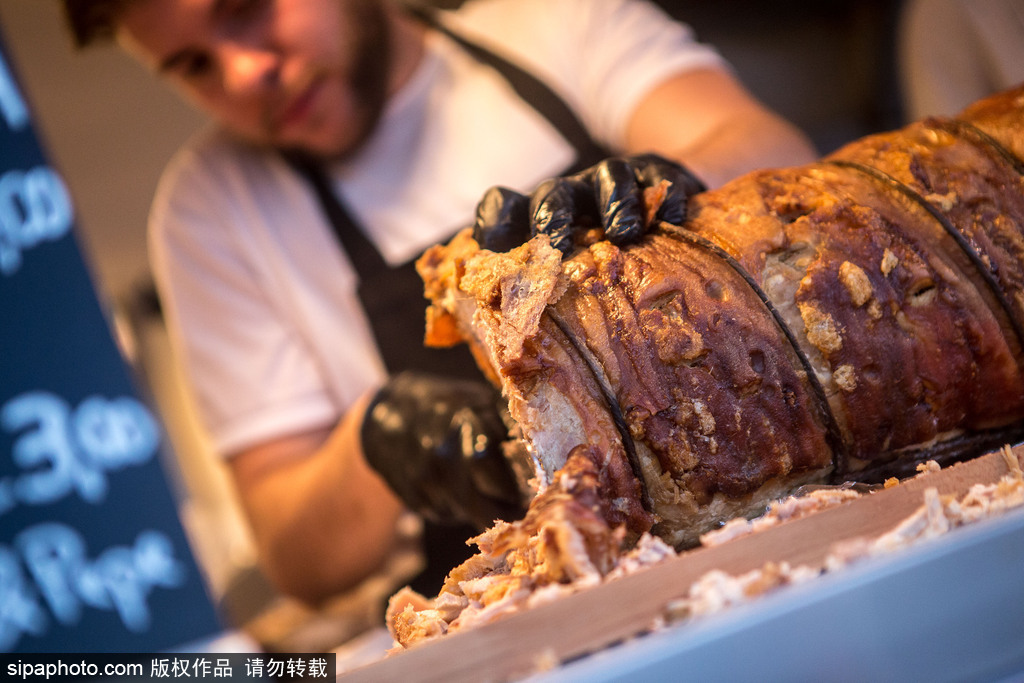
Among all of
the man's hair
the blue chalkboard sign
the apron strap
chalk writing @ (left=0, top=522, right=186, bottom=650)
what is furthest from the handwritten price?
the apron strap

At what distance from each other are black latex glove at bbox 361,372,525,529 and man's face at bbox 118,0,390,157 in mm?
1032

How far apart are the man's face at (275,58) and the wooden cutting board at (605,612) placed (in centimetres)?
185

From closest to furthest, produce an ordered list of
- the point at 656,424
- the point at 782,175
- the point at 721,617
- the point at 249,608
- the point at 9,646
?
the point at 721,617, the point at 656,424, the point at 782,175, the point at 9,646, the point at 249,608

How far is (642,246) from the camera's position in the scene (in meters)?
1.03

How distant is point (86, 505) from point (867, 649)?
7.70 feet

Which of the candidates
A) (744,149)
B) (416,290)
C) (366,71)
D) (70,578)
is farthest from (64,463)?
(744,149)

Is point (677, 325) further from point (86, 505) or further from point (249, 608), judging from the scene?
point (249, 608)

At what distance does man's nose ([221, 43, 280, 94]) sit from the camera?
2.00 m

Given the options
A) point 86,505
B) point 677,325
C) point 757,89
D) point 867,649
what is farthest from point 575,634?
point 757,89

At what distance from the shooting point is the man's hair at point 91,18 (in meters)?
2.13

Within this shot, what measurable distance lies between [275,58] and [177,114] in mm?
1062

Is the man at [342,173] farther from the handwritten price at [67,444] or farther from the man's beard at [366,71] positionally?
the handwritten price at [67,444]

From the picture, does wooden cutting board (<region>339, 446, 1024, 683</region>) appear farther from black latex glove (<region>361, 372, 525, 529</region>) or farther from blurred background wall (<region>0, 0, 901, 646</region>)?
blurred background wall (<region>0, 0, 901, 646</region>)

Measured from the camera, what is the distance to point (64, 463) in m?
2.17
